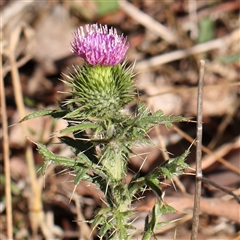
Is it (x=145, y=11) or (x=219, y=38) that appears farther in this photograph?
(x=145, y=11)

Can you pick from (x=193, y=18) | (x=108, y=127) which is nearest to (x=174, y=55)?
(x=193, y=18)

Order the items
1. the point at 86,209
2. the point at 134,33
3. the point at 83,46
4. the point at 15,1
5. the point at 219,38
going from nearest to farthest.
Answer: the point at 83,46
the point at 86,209
the point at 15,1
the point at 219,38
the point at 134,33

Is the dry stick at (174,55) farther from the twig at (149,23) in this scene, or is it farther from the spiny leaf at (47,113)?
the spiny leaf at (47,113)

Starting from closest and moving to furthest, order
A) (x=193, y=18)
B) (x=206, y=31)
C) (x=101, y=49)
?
1. (x=101, y=49)
2. (x=206, y=31)
3. (x=193, y=18)

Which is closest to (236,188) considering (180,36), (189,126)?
(189,126)

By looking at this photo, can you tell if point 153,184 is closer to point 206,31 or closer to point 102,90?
point 102,90

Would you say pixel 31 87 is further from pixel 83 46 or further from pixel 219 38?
pixel 83 46

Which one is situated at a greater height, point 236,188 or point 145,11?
point 145,11
